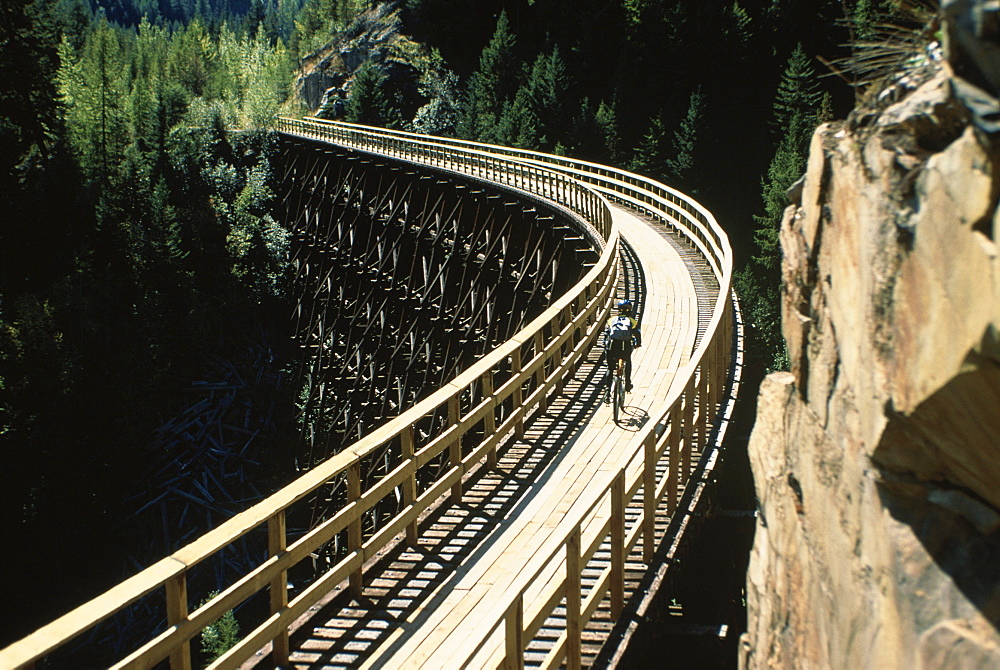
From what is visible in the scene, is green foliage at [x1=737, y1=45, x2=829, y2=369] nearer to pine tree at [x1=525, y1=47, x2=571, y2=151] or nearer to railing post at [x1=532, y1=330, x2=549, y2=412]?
pine tree at [x1=525, y1=47, x2=571, y2=151]

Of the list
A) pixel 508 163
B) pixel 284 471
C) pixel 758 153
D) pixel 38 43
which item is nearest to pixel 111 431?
pixel 284 471

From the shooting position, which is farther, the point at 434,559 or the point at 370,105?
the point at 370,105

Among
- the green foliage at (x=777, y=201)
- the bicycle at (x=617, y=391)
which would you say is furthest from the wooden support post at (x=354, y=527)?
the green foliage at (x=777, y=201)

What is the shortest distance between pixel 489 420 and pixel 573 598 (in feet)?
8.32

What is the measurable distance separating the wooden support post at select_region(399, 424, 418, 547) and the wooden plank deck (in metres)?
0.09

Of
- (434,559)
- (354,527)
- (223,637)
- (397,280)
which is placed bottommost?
(223,637)

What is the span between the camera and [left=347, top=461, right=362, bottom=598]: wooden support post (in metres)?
4.71

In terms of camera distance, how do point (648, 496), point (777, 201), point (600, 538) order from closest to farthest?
1. point (600, 538)
2. point (648, 496)
3. point (777, 201)

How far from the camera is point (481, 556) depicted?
5484mm

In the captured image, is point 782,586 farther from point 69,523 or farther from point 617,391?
point 69,523

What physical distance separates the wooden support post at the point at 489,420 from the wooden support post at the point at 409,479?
102 centimetres

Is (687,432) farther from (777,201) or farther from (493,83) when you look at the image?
(493,83)

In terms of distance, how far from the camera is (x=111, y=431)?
22953mm

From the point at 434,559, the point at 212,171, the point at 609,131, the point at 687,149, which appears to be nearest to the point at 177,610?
the point at 434,559
